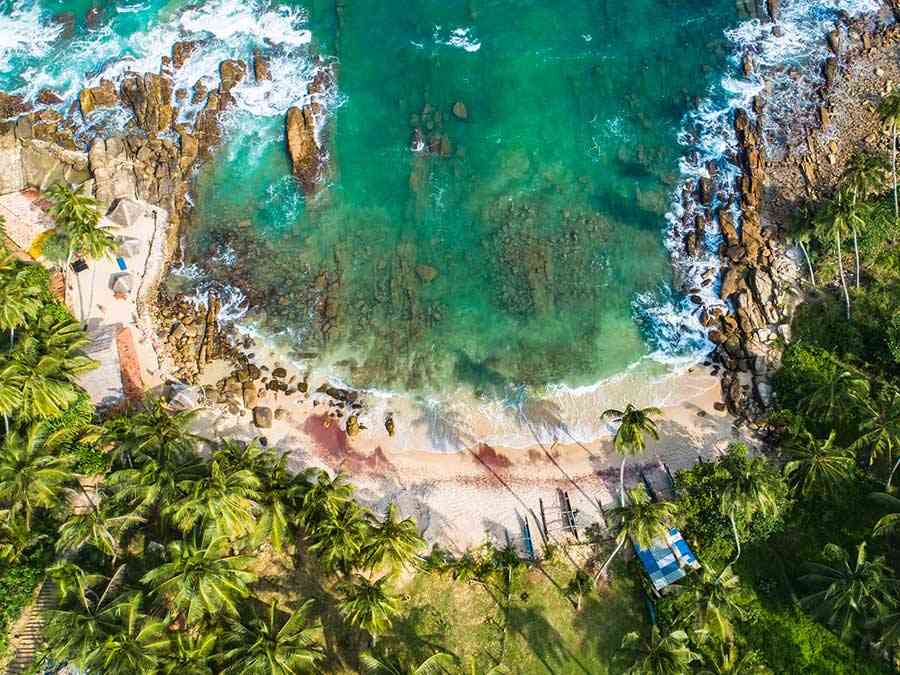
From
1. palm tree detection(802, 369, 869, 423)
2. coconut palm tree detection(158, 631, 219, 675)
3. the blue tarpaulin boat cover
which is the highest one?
palm tree detection(802, 369, 869, 423)

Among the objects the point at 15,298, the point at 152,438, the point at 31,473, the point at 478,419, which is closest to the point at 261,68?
the point at 15,298

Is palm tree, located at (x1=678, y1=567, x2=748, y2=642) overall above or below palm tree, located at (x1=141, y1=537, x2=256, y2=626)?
below

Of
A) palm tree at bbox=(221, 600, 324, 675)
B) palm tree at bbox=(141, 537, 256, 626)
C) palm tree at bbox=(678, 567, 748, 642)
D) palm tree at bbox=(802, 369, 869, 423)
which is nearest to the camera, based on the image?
palm tree at bbox=(221, 600, 324, 675)

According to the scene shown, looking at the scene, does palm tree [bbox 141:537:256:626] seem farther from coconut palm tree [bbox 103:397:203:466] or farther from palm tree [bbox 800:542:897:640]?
palm tree [bbox 800:542:897:640]

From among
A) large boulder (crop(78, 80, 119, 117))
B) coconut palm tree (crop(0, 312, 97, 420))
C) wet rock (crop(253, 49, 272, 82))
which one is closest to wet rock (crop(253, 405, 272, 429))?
coconut palm tree (crop(0, 312, 97, 420))

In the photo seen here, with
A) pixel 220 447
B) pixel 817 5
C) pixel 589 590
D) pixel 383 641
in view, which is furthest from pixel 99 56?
pixel 817 5

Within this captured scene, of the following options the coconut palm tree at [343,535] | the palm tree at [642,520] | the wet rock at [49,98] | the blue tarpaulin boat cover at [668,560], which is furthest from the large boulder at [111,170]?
the blue tarpaulin boat cover at [668,560]

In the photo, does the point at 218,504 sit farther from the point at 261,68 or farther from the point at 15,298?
the point at 261,68
